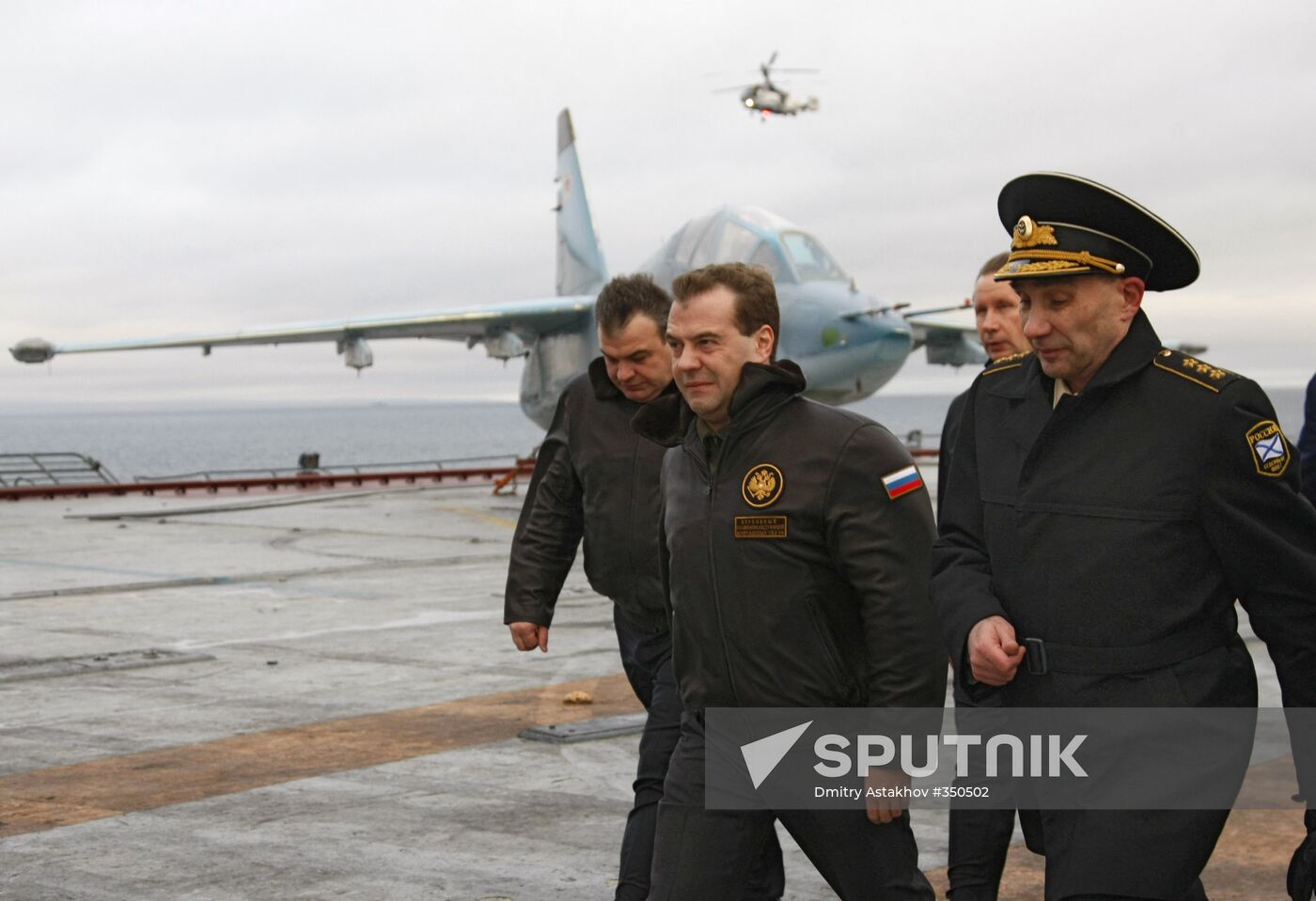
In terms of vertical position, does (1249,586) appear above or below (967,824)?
above

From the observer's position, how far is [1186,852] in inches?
118

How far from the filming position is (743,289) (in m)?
3.71

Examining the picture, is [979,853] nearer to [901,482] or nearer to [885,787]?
[885,787]

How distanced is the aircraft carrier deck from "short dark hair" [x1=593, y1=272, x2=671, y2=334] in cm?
185

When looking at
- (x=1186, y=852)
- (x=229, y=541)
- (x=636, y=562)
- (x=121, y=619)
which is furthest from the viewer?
(x=229, y=541)

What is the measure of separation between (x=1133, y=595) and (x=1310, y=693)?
379mm

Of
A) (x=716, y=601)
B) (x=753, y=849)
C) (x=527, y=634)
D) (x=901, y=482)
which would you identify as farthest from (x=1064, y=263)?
(x=527, y=634)

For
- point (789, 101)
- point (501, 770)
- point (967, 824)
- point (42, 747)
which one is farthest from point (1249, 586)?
point (789, 101)

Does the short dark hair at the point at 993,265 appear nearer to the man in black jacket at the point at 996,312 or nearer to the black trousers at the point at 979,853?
the man in black jacket at the point at 996,312

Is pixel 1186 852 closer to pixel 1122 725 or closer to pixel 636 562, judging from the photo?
pixel 1122 725

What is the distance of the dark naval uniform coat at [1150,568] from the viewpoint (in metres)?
3.03

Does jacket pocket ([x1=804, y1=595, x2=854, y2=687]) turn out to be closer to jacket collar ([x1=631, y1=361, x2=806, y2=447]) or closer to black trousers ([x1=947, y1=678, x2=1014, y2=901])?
jacket collar ([x1=631, y1=361, x2=806, y2=447])

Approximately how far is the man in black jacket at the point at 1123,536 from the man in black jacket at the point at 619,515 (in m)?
1.58

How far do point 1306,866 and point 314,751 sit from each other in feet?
16.5
